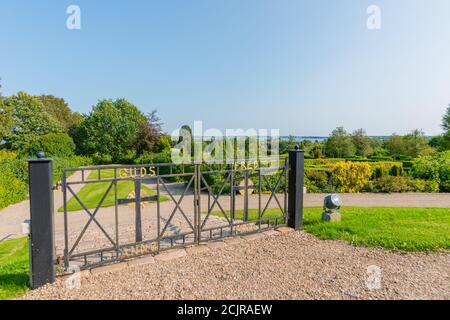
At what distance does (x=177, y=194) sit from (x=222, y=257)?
673 cm

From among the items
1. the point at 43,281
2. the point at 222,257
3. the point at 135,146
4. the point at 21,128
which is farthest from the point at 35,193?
the point at 21,128

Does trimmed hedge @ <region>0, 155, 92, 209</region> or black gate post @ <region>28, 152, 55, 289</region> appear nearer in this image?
black gate post @ <region>28, 152, 55, 289</region>

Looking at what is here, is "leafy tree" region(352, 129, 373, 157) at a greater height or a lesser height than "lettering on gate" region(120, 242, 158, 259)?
greater

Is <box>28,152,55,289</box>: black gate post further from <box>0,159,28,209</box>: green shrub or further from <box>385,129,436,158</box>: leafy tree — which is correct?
<box>385,129,436,158</box>: leafy tree

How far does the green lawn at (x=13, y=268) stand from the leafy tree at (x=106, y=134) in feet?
70.2

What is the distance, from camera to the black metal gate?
144 inches

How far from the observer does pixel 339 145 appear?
79.8 ft

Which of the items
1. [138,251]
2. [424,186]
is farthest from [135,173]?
[424,186]

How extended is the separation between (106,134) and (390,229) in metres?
27.6

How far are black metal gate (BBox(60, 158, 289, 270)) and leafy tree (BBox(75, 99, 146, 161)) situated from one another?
1748 centimetres

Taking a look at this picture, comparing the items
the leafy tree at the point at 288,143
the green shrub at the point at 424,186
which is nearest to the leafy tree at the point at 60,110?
the leafy tree at the point at 288,143

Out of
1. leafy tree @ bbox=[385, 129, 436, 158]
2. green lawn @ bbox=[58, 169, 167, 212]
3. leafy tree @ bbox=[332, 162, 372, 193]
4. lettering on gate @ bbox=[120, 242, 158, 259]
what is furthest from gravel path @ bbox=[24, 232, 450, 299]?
leafy tree @ bbox=[385, 129, 436, 158]

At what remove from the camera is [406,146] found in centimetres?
2498

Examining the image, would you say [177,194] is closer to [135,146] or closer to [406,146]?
[135,146]
